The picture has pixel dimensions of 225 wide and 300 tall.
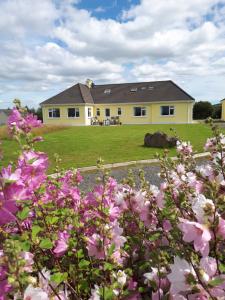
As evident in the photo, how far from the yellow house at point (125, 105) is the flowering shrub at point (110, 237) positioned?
3444 cm

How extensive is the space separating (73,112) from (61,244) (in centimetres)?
3705

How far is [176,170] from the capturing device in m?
2.01

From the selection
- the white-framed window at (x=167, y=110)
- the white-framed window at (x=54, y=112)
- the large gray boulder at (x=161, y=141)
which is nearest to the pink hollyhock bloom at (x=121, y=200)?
the large gray boulder at (x=161, y=141)

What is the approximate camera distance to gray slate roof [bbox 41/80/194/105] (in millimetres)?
36656

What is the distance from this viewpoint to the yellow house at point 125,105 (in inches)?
1419

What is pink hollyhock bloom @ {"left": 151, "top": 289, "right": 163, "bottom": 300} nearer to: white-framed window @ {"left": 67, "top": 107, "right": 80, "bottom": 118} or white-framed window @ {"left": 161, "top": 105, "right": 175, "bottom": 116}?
white-framed window @ {"left": 161, "top": 105, "right": 175, "bottom": 116}

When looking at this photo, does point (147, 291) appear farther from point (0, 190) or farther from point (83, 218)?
point (0, 190)

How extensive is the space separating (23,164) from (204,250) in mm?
884

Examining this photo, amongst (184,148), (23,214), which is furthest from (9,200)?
(184,148)

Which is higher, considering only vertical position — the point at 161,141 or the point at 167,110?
the point at 167,110

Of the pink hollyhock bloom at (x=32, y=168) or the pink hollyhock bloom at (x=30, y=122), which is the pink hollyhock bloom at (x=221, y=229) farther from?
the pink hollyhock bloom at (x=30, y=122)

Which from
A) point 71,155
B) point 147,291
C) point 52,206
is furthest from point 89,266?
point 71,155

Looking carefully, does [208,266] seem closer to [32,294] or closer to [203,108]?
[32,294]

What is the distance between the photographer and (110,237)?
1358 millimetres
